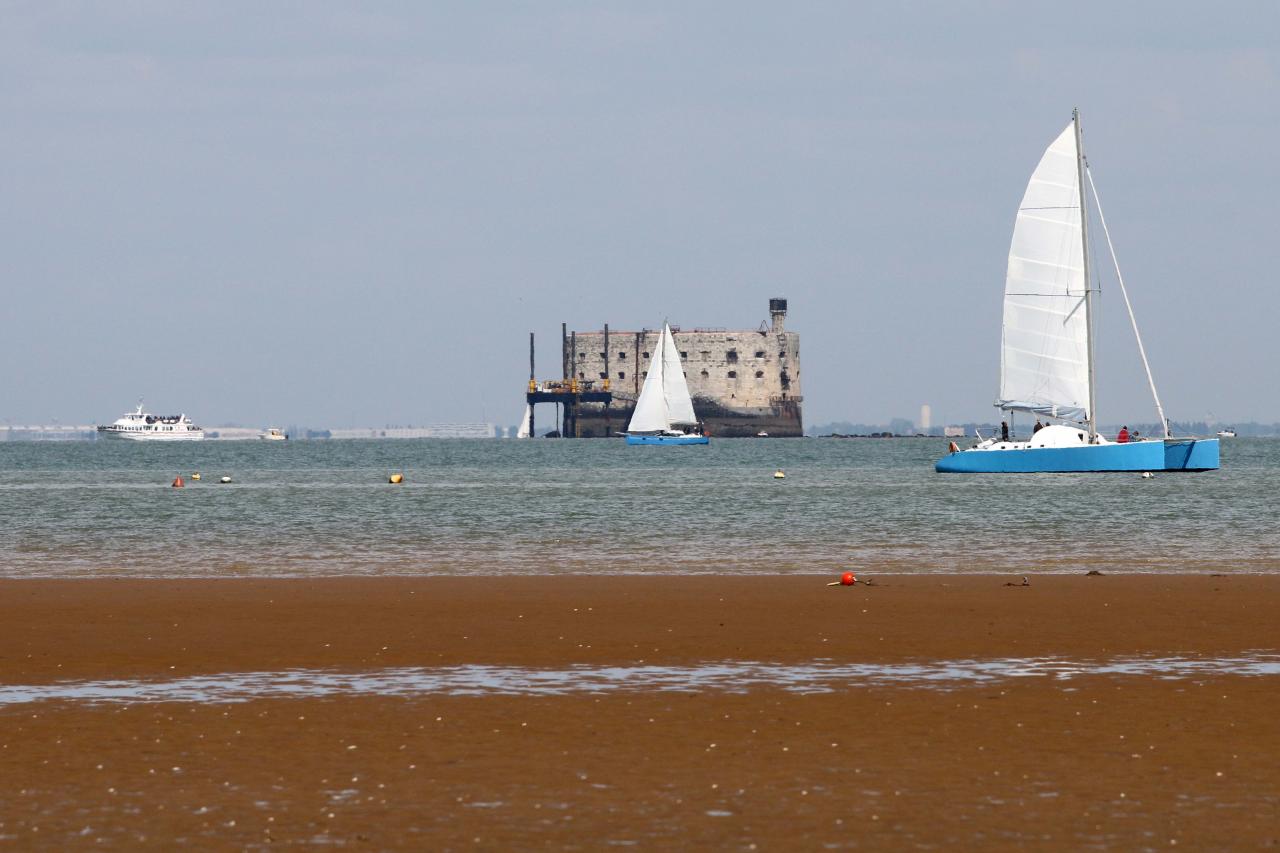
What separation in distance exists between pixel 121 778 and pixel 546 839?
366cm

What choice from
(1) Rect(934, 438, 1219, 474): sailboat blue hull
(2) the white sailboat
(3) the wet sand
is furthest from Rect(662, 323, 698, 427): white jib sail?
(3) the wet sand

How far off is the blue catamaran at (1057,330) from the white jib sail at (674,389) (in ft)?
354

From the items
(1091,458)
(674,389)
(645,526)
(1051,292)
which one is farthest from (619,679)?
(674,389)

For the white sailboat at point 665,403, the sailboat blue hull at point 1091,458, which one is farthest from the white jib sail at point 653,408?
the sailboat blue hull at point 1091,458

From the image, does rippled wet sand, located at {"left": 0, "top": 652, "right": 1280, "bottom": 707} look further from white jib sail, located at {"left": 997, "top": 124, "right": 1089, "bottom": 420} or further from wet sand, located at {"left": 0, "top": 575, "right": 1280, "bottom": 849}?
white jib sail, located at {"left": 997, "top": 124, "right": 1089, "bottom": 420}

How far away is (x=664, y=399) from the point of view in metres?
195

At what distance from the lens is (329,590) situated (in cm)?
2895

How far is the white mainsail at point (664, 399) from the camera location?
193 metres

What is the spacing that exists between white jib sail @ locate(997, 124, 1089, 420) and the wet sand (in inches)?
2418

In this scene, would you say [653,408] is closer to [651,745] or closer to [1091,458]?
[1091,458]

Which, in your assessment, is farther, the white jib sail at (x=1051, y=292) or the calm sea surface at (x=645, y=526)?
the white jib sail at (x=1051, y=292)

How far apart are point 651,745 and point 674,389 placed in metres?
181

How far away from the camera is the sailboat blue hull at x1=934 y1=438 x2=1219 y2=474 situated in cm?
8262

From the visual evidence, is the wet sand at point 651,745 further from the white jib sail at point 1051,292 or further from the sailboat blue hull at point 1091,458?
the white jib sail at point 1051,292
